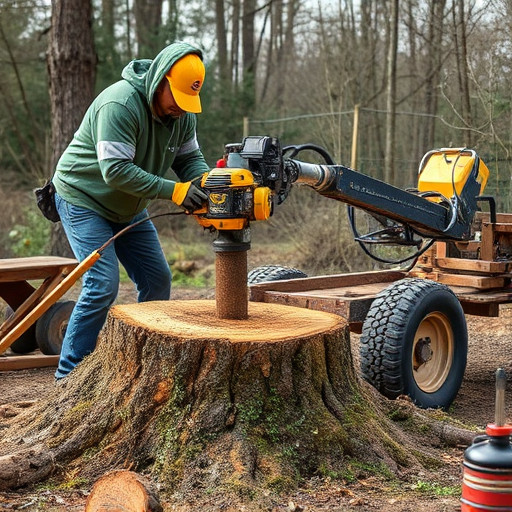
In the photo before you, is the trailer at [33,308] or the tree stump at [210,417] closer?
the tree stump at [210,417]

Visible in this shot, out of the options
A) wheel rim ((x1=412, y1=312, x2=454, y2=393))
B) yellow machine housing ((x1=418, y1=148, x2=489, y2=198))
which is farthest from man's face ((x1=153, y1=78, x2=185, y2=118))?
yellow machine housing ((x1=418, y1=148, x2=489, y2=198))

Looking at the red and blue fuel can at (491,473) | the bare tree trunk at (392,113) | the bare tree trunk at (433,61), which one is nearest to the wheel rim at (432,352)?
the red and blue fuel can at (491,473)

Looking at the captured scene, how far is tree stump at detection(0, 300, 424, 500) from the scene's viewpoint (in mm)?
3643

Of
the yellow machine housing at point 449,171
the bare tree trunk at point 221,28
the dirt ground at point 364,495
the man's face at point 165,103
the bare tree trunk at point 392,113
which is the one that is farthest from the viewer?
the bare tree trunk at point 221,28

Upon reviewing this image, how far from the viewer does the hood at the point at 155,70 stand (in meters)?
4.57

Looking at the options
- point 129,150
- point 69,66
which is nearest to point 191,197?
point 129,150

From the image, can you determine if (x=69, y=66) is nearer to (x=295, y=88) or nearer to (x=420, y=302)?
(x=420, y=302)

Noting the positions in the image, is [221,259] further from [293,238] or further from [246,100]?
[246,100]

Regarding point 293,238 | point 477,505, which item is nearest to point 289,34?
point 293,238

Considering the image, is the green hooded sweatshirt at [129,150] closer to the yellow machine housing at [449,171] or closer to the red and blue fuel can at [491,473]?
the yellow machine housing at [449,171]

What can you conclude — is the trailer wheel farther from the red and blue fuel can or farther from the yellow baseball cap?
the red and blue fuel can

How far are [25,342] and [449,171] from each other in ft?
11.7

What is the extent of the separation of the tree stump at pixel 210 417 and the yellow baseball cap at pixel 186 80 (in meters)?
1.28

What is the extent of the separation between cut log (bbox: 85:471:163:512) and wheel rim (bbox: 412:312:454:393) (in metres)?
2.45
